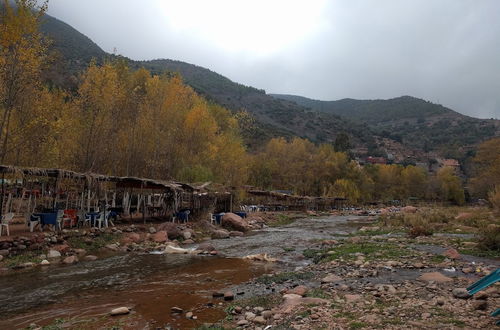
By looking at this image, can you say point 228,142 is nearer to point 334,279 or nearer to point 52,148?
point 52,148

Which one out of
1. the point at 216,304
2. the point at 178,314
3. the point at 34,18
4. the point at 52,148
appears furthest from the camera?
the point at 52,148

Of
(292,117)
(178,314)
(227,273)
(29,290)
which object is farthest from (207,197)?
(292,117)

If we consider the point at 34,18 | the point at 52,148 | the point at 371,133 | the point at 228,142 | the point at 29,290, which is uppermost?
the point at 371,133

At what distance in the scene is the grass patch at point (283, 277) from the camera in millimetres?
10073

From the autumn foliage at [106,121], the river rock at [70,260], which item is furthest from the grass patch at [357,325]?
the autumn foliage at [106,121]

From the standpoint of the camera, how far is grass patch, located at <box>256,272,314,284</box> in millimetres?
10073

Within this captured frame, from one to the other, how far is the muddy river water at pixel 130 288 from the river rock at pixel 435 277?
15.2 feet

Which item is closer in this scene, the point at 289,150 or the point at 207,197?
the point at 207,197

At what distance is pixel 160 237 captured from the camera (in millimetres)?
18156

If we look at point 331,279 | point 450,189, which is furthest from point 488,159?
point 331,279

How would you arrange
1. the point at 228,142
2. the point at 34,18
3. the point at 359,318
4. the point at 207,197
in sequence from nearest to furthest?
the point at 359,318 < the point at 34,18 < the point at 207,197 < the point at 228,142

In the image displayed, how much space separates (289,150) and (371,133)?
304 ft

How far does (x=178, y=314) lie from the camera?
7.43 meters

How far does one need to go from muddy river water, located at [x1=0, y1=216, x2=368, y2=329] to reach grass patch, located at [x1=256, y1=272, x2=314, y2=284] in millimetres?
572
